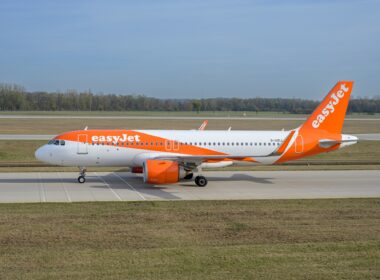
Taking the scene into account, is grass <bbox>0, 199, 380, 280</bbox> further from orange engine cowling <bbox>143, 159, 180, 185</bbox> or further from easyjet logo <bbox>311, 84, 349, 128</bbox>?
easyjet logo <bbox>311, 84, 349, 128</bbox>

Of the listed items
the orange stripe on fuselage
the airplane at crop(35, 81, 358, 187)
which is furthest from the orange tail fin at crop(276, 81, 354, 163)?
the orange stripe on fuselage

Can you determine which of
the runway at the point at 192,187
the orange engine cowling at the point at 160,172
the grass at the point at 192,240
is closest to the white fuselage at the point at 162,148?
the runway at the point at 192,187

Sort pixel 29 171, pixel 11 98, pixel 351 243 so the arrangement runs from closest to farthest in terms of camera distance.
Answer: pixel 351 243 < pixel 29 171 < pixel 11 98

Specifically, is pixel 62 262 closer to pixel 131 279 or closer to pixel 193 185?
pixel 131 279

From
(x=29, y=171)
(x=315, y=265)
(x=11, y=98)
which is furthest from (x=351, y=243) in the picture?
(x=11, y=98)

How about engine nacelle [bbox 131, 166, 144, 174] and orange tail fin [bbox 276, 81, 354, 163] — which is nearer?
engine nacelle [bbox 131, 166, 144, 174]

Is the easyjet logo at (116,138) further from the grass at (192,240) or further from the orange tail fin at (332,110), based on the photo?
the orange tail fin at (332,110)

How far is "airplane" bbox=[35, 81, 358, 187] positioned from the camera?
97.3ft

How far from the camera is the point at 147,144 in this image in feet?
101

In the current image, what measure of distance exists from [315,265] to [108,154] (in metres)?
17.6

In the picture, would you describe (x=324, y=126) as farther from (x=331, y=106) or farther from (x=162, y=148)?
(x=162, y=148)

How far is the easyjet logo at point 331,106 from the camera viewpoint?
1278 inches

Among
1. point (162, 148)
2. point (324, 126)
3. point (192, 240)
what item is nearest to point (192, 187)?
point (162, 148)

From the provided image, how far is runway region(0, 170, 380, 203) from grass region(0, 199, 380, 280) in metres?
2.34
